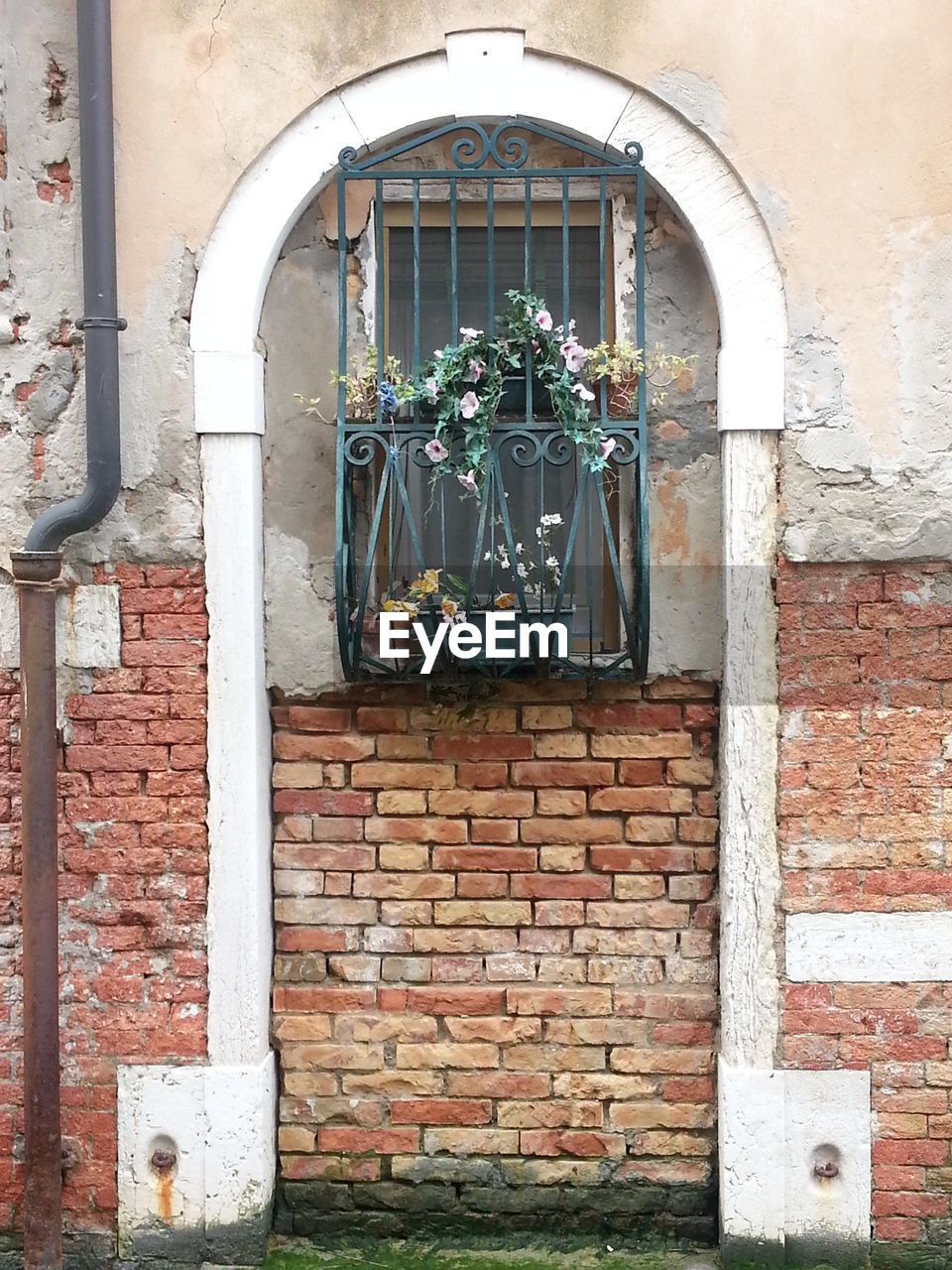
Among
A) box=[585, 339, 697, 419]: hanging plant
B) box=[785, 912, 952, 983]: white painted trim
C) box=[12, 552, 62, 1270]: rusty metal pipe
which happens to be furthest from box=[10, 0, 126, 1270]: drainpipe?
box=[785, 912, 952, 983]: white painted trim

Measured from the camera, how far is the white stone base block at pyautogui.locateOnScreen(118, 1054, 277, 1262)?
334cm

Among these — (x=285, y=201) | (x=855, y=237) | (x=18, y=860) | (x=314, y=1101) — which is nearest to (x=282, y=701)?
(x=18, y=860)

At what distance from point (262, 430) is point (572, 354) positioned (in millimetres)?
927

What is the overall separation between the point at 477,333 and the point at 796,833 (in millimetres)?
1668

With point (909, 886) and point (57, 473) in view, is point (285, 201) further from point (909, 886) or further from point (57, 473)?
point (909, 886)

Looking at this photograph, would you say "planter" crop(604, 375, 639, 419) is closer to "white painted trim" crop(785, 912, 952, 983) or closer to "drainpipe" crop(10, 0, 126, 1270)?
"drainpipe" crop(10, 0, 126, 1270)

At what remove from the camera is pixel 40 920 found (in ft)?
10.7

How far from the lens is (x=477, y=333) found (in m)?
3.24

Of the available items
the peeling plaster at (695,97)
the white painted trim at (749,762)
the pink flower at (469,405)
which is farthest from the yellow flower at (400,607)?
the peeling plaster at (695,97)

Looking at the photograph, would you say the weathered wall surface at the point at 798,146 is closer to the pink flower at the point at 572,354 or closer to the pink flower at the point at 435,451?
the pink flower at the point at 572,354

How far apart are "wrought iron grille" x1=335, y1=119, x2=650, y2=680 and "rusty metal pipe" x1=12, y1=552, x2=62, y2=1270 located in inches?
33.5

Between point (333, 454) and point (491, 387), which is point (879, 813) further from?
Result: point (333, 454)

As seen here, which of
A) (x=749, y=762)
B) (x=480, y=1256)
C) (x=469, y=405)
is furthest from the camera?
(x=480, y=1256)

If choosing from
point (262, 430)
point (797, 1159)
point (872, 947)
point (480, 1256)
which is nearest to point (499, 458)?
point (262, 430)
